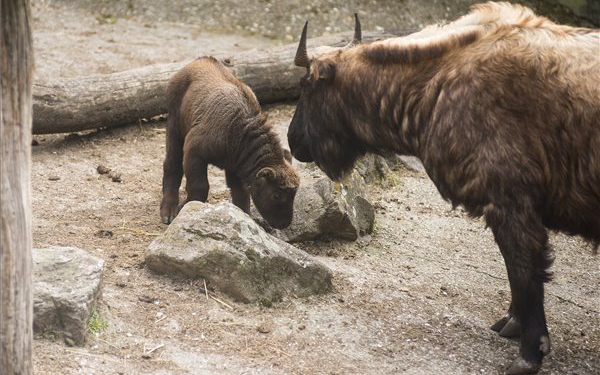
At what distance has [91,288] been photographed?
5629mm

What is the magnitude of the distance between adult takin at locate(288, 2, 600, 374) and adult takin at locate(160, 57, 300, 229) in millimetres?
1846

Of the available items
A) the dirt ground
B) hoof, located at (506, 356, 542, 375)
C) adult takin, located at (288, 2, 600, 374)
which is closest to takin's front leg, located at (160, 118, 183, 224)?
the dirt ground

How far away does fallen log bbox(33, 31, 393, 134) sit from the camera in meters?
9.16

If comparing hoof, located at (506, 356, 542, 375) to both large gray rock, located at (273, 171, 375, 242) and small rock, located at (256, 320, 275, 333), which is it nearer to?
small rock, located at (256, 320, 275, 333)

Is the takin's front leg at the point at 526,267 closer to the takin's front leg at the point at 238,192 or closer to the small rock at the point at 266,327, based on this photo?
the small rock at the point at 266,327

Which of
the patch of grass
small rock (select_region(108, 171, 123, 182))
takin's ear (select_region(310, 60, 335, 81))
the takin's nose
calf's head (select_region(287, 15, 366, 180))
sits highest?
takin's ear (select_region(310, 60, 335, 81))

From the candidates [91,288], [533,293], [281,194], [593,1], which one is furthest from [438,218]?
[593,1]

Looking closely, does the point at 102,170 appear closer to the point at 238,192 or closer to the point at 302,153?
the point at 238,192

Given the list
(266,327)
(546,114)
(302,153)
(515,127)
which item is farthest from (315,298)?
(546,114)

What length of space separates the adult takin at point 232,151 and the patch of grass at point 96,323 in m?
2.20

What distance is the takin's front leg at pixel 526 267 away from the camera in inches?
220

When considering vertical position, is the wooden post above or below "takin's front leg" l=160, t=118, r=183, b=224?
above

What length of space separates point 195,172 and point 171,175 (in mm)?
499

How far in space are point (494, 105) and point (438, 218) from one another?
319 cm
